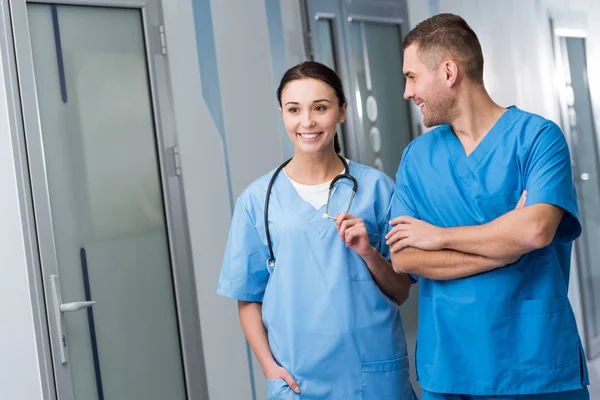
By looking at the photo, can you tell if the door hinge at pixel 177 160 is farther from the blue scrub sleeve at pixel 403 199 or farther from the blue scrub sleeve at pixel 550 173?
the blue scrub sleeve at pixel 550 173

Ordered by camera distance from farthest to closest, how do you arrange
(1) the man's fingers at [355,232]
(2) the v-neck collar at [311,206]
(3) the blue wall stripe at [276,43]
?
(3) the blue wall stripe at [276,43] → (2) the v-neck collar at [311,206] → (1) the man's fingers at [355,232]

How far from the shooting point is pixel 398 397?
1712 mm

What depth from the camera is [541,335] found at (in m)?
1.47

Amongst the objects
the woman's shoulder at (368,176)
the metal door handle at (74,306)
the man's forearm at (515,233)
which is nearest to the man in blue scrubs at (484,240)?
the man's forearm at (515,233)

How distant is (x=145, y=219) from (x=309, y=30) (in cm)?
95

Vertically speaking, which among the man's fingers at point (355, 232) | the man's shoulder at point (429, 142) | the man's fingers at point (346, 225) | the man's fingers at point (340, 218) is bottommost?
the man's fingers at point (355, 232)

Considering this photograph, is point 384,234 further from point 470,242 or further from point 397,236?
point 470,242

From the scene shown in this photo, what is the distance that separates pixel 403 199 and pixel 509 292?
1.01ft

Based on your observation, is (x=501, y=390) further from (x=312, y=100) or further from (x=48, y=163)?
(x=48, y=163)

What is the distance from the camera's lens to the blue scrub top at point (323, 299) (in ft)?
5.57

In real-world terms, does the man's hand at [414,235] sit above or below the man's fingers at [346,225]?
below

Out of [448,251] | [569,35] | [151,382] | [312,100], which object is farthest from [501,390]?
[569,35]

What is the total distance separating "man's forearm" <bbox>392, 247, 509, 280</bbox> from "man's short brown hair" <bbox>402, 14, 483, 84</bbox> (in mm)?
367

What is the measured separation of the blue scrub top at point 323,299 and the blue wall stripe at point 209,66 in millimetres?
852
